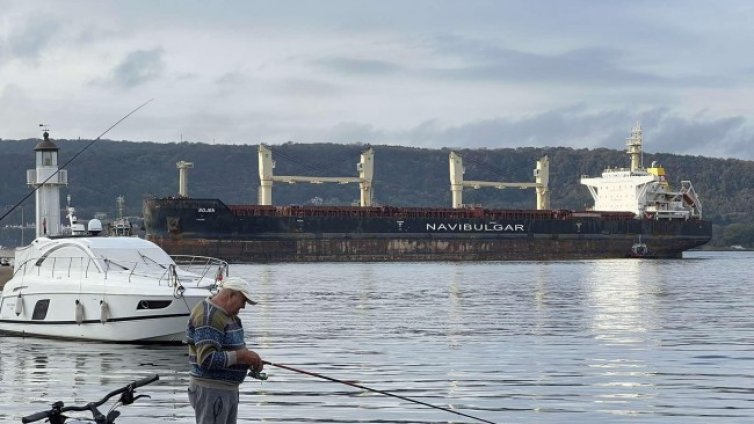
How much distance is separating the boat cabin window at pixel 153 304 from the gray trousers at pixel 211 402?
44.0 feet

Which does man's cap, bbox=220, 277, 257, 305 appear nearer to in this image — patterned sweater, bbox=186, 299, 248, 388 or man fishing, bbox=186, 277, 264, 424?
man fishing, bbox=186, 277, 264, 424

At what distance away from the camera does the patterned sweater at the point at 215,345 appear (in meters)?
11.4

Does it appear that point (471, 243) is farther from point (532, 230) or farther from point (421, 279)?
point (421, 279)

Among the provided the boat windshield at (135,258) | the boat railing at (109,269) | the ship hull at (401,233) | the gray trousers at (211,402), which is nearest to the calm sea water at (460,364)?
the boat railing at (109,269)

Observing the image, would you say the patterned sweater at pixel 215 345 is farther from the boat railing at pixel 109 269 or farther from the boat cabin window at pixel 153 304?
the boat railing at pixel 109 269

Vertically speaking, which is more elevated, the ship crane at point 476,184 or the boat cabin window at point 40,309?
the ship crane at point 476,184

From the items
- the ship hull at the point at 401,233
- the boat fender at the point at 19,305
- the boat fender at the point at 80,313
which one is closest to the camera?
the boat fender at the point at 80,313

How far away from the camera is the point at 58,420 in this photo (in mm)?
10281

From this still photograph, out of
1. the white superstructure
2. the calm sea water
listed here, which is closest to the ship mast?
the white superstructure

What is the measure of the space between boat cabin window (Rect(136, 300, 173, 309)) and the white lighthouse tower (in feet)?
38.3

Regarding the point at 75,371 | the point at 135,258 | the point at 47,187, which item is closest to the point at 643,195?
the point at 47,187

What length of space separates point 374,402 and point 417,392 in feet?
4.11

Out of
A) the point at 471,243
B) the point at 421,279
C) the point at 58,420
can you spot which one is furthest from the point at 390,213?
the point at 58,420

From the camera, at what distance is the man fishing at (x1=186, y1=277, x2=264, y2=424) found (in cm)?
1138
